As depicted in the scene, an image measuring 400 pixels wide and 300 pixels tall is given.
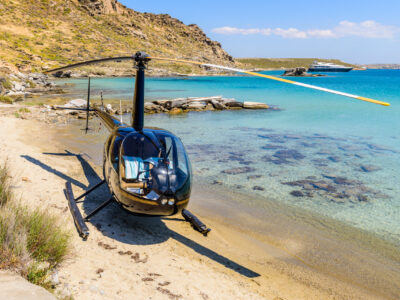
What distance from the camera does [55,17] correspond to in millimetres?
96062

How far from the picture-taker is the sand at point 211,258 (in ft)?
15.4

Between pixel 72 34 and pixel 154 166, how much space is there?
Answer: 97.9 m

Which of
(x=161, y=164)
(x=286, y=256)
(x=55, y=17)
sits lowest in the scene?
(x=286, y=256)

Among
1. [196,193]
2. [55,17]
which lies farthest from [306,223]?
[55,17]

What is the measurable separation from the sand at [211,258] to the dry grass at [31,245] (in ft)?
0.84

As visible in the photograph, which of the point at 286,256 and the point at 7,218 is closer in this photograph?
the point at 7,218

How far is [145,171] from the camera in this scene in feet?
19.7

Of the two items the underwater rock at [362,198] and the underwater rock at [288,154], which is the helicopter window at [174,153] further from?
the underwater rock at [288,154]

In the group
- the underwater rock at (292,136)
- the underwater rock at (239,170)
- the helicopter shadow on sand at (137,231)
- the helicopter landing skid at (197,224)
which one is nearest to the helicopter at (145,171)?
the helicopter landing skid at (197,224)

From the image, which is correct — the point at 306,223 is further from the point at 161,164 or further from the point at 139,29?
the point at 139,29

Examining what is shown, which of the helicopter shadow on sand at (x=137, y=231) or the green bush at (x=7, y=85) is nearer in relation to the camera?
the helicopter shadow on sand at (x=137, y=231)

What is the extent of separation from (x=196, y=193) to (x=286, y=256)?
12.4 feet

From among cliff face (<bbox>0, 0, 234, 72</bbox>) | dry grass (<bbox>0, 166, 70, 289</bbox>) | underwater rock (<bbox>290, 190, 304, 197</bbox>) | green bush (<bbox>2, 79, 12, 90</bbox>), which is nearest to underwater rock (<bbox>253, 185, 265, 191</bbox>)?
underwater rock (<bbox>290, 190, 304, 197</bbox>)

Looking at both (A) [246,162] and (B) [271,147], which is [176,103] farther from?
(A) [246,162]
